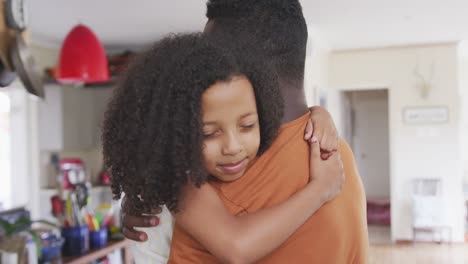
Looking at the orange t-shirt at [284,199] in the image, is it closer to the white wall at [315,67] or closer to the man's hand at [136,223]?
the man's hand at [136,223]

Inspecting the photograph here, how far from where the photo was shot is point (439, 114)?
7566 millimetres

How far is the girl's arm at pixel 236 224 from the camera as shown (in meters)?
0.79

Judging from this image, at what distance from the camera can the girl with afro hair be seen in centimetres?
77

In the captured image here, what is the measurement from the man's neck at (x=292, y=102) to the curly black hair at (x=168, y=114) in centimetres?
7

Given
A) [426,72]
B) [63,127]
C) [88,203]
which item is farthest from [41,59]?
[426,72]

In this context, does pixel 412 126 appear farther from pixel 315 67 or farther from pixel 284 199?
pixel 284 199

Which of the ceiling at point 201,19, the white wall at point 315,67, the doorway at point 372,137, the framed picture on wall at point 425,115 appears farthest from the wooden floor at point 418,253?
the doorway at point 372,137

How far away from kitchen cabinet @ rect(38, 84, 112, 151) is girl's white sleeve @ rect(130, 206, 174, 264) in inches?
205

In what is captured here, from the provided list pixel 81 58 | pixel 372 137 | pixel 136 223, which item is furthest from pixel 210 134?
pixel 372 137

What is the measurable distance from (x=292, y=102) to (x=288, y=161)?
0.12m

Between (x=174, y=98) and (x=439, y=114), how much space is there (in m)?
7.37

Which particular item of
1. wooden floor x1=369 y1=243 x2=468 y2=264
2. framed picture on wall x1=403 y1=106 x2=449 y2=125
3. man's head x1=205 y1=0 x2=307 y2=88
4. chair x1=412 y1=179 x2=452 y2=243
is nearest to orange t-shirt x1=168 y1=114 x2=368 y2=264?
man's head x1=205 y1=0 x2=307 y2=88

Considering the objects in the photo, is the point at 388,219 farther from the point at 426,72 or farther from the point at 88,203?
the point at 88,203

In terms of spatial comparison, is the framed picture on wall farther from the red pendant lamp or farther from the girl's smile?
the girl's smile
